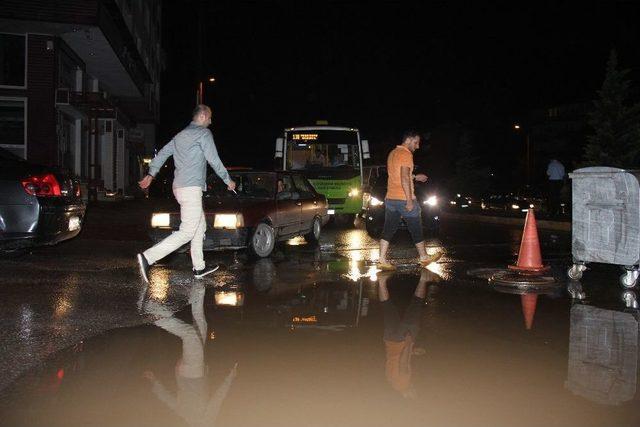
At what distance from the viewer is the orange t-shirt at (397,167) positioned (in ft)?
31.9

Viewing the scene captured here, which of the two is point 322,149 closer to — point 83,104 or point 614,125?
point 83,104

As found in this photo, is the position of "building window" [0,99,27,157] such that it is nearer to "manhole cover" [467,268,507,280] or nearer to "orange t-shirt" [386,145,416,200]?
"orange t-shirt" [386,145,416,200]

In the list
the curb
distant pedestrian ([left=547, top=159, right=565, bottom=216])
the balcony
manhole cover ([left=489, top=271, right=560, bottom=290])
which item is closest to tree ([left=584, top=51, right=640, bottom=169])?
the curb

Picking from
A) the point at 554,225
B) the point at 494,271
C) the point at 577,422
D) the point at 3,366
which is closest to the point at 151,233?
the point at 494,271

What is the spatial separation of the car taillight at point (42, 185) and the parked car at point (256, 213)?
196cm

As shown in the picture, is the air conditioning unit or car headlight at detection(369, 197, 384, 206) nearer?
car headlight at detection(369, 197, 384, 206)

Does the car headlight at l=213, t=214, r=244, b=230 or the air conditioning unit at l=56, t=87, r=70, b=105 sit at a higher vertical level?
the air conditioning unit at l=56, t=87, r=70, b=105

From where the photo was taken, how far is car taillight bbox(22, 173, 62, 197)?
8.48 meters

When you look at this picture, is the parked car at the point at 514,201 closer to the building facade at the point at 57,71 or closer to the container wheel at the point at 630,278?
the building facade at the point at 57,71

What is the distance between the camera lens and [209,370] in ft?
15.7

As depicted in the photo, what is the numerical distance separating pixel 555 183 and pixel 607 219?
44.7 ft

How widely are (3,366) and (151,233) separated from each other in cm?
575

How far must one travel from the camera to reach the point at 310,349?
536 cm

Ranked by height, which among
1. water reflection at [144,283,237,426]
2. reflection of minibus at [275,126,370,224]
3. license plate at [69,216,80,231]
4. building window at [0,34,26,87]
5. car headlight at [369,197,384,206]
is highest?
building window at [0,34,26,87]
